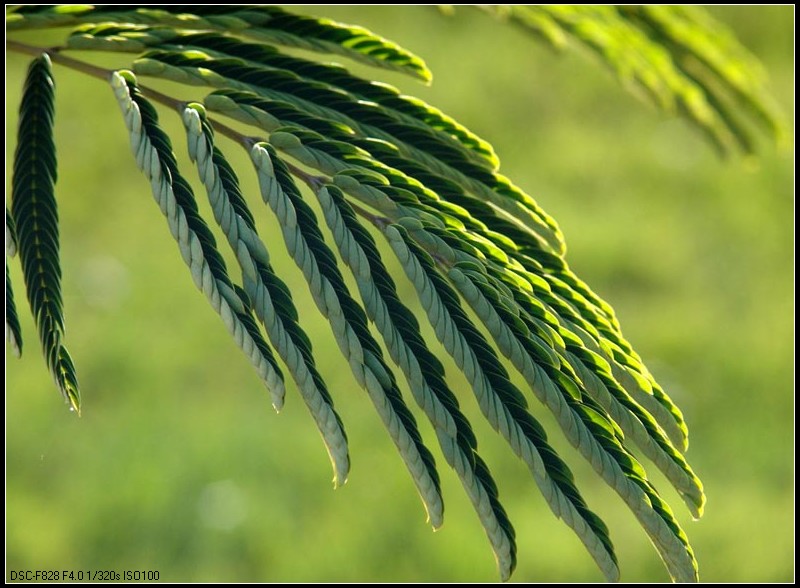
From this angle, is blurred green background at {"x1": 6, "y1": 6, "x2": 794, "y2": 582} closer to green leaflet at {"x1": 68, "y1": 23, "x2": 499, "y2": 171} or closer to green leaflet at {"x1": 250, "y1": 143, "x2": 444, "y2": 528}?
green leaflet at {"x1": 68, "y1": 23, "x2": 499, "y2": 171}

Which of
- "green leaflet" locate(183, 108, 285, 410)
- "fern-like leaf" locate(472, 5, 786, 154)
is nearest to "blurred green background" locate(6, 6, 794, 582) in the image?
"fern-like leaf" locate(472, 5, 786, 154)

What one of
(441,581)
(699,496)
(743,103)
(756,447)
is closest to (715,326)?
(756,447)

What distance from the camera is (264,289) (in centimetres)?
85

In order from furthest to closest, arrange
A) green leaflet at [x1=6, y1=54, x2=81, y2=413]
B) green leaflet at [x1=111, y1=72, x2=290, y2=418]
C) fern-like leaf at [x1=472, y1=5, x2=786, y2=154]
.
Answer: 1. fern-like leaf at [x1=472, y1=5, x2=786, y2=154]
2. green leaflet at [x1=6, y1=54, x2=81, y2=413]
3. green leaflet at [x1=111, y1=72, x2=290, y2=418]

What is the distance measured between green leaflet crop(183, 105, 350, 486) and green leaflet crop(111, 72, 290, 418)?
17 millimetres

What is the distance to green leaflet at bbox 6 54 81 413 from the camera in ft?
3.13

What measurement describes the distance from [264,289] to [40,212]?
0.31 meters

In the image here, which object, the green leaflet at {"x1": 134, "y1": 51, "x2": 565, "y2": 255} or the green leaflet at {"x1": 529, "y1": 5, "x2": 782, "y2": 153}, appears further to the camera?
the green leaflet at {"x1": 529, "y1": 5, "x2": 782, "y2": 153}

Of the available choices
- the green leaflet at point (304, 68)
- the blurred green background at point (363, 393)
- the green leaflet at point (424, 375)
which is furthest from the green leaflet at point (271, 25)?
the blurred green background at point (363, 393)

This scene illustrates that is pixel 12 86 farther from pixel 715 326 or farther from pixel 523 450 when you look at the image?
pixel 523 450

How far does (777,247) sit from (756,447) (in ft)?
3.47

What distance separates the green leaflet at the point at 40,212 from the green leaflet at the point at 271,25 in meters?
0.10

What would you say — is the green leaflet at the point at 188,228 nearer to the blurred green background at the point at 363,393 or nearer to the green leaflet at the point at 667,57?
the green leaflet at the point at 667,57

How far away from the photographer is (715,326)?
11.7 feet
